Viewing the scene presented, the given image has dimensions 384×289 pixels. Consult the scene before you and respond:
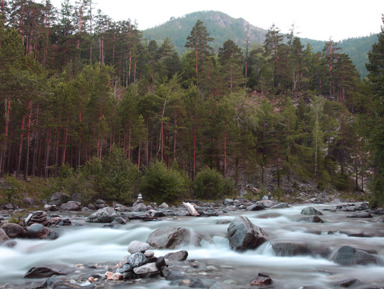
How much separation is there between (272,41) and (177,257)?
7029 centimetres

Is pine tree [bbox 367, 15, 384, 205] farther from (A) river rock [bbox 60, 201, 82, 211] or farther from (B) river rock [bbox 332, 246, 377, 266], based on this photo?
(A) river rock [bbox 60, 201, 82, 211]

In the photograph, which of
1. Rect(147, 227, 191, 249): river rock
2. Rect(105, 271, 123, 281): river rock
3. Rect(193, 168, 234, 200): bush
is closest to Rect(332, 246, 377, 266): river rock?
Rect(147, 227, 191, 249): river rock

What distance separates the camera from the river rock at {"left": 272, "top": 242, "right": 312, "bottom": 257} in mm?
8445

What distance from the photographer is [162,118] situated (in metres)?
35.2

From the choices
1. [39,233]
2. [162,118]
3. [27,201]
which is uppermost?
[162,118]

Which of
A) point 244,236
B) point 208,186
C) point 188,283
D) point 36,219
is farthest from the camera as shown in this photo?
point 208,186

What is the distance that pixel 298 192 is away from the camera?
43906 millimetres

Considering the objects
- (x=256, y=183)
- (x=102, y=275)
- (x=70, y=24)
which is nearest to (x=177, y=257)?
(x=102, y=275)

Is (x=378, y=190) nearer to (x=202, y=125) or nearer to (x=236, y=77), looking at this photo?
(x=202, y=125)

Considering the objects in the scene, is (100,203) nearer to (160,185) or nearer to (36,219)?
(160,185)

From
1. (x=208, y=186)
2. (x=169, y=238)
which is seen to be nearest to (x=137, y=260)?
(x=169, y=238)

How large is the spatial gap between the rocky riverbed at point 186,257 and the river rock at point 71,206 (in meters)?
6.94

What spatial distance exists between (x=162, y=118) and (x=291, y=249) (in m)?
28.1

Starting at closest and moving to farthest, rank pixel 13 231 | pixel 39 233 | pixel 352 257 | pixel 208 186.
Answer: pixel 352 257 < pixel 13 231 < pixel 39 233 < pixel 208 186
